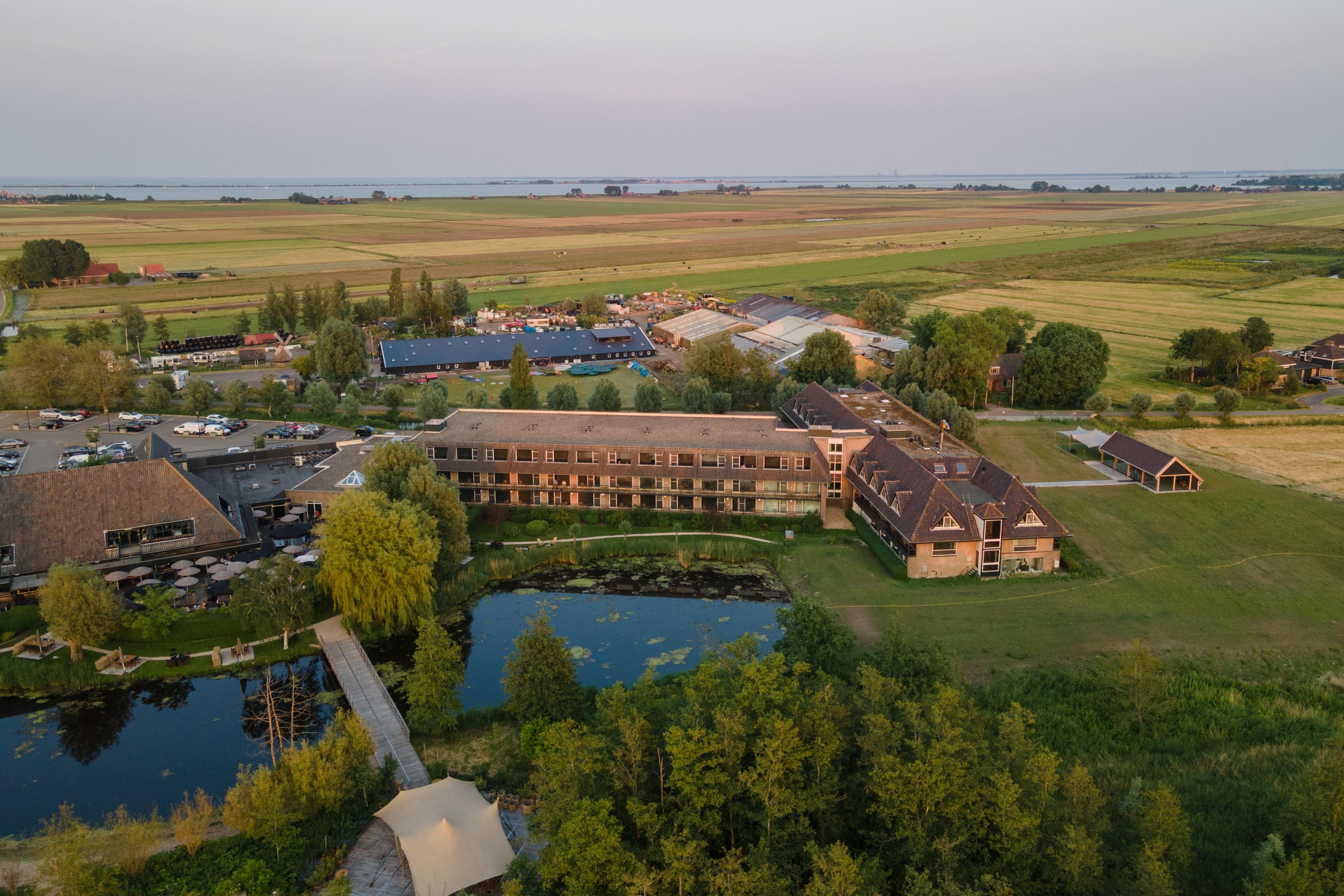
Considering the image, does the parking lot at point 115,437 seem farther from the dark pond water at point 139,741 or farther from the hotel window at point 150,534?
the dark pond water at point 139,741

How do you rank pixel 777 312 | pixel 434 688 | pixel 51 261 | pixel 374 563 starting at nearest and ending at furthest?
pixel 434 688, pixel 374 563, pixel 777 312, pixel 51 261

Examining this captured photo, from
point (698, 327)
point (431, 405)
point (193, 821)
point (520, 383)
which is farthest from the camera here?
point (698, 327)

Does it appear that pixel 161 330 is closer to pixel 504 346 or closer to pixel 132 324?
pixel 132 324

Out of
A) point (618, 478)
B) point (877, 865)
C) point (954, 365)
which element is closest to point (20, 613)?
point (618, 478)

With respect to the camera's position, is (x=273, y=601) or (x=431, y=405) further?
(x=431, y=405)

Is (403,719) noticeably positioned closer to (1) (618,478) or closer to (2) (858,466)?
(1) (618,478)

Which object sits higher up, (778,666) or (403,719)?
(778,666)

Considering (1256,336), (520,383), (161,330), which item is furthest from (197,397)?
(1256,336)
